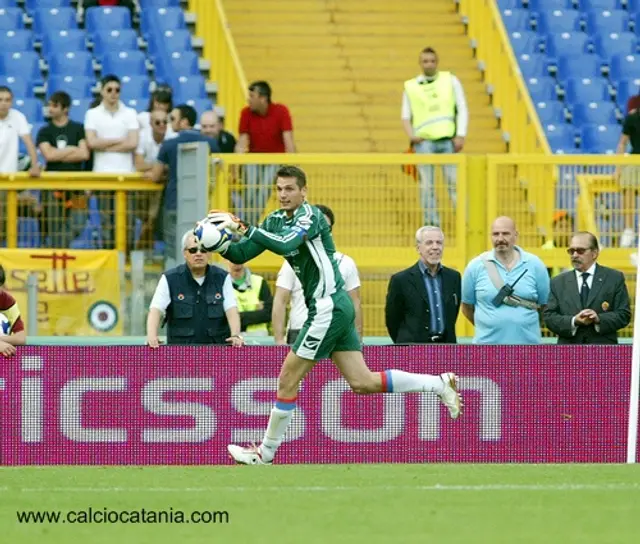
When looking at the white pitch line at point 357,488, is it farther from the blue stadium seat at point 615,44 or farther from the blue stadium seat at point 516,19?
the blue stadium seat at point 615,44

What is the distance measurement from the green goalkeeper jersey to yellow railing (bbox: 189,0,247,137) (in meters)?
8.36

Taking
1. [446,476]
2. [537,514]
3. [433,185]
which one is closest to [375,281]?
[433,185]

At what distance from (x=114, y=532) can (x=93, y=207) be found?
7.76m

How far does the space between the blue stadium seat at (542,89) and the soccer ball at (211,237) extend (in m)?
12.4

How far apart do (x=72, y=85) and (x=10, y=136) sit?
4326 millimetres

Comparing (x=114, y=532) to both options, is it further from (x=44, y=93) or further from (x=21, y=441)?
(x=44, y=93)

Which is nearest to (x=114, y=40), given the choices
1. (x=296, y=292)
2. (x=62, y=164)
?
(x=62, y=164)

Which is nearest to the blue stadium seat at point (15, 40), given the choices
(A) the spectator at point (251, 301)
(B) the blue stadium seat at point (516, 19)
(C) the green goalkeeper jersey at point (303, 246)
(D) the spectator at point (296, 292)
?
(B) the blue stadium seat at point (516, 19)

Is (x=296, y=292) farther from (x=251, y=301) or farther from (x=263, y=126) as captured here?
(x=263, y=126)

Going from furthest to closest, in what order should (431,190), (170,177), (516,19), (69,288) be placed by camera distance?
(516,19), (431,190), (170,177), (69,288)

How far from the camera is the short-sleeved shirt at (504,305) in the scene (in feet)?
46.6

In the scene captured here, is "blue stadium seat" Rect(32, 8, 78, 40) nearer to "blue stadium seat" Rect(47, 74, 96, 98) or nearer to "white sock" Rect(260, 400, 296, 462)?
"blue stadium seat" Rect(47, 74, 96, 98)

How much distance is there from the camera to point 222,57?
2153 cm

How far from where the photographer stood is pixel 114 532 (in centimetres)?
918
